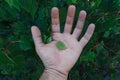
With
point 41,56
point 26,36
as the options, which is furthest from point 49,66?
point 26,36

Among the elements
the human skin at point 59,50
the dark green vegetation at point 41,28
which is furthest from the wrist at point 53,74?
the dark green vegetation at point 41,28

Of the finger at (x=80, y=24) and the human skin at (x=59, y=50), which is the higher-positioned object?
the finger at (x=80, y=24)

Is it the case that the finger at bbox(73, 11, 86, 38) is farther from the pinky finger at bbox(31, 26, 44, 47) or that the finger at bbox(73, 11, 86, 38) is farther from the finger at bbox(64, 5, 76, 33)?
the pinky finger at bbox(31, 26, 44, 47)

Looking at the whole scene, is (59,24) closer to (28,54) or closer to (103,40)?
(28,54)

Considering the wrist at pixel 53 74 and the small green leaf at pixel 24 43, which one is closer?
the small green leaf at pixel 24 43

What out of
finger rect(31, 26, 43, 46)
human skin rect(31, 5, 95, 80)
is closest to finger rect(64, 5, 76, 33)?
human skin rect(31, 5, 95, 80)

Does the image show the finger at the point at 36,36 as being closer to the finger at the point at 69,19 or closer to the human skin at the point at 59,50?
the human skin at the point at 59,50

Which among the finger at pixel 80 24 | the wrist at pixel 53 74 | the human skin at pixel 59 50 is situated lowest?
the wrist at pixel 53 74
